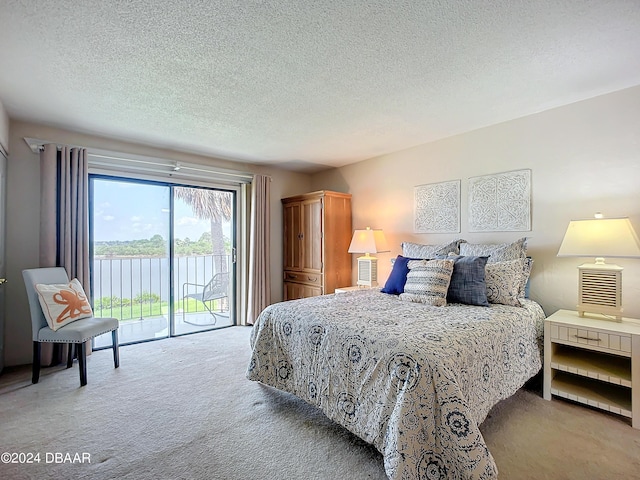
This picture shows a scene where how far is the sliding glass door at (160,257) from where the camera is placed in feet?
12.2

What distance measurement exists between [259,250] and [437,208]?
8.23 ft

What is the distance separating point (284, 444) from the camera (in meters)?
1.84

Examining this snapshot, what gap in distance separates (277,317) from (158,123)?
2.26 metres

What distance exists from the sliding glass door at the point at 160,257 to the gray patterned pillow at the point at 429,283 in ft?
9.50

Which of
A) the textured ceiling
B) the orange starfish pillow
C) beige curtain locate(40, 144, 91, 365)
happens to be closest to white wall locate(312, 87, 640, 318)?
the textured ceiling

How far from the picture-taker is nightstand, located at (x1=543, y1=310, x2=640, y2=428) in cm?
203

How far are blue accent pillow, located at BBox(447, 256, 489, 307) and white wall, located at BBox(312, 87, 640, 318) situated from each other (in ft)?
2.45

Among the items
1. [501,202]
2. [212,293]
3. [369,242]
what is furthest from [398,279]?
[212,293]

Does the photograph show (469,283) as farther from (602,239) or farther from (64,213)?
(64,213)

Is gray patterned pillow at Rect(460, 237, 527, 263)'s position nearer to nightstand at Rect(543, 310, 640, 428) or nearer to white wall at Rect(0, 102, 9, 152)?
nightstand at Rect(543, 310, 640, 428)

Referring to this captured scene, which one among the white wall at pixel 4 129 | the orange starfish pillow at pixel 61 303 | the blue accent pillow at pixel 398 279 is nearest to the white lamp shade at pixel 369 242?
the blue accent pillow at pixel 398 279

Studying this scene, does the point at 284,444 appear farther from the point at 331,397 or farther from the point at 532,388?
Answer: the point at 532,388

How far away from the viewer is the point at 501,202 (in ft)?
10.3

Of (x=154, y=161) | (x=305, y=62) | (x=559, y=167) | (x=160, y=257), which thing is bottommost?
(x=160, y=257)
